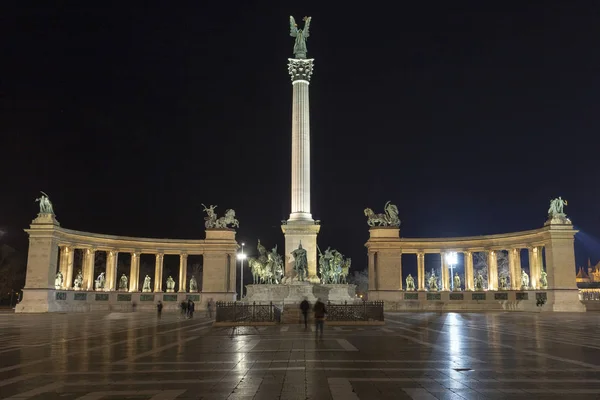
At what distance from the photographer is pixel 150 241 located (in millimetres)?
82062

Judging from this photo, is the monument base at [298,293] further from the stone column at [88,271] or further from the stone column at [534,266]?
the stone column at [534,266]

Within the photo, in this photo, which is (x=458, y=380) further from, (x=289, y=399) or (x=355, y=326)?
(x=355, y=326)

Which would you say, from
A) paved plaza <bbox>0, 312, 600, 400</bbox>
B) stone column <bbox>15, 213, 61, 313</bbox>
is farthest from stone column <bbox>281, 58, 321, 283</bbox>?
stone column <bbox>15, 213, 61, 313</bbox>

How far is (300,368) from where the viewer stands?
16.0 m

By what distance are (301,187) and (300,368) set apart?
43702mm

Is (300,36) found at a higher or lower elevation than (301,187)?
higher

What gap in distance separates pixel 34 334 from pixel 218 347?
43.8 ft

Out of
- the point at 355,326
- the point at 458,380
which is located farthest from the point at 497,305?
the point at 458,380

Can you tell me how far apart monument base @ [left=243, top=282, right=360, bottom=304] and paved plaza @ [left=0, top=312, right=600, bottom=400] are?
2410cm

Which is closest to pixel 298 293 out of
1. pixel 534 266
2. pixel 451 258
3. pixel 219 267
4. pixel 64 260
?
pixel 219 267

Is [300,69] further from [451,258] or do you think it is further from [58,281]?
[58,281]

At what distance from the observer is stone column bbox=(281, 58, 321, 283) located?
185 ft

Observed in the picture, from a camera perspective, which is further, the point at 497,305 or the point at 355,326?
the point at 497,305

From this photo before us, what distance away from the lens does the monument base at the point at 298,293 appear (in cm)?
5078
